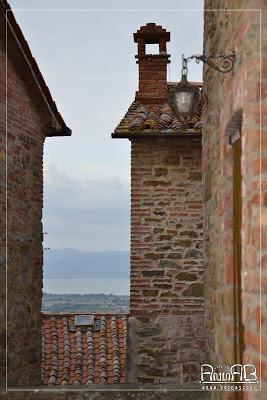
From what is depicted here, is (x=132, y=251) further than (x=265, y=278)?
Yes

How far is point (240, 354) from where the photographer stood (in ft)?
16.1

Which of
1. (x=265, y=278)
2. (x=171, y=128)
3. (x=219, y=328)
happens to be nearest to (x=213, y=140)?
(x=219, y=328)

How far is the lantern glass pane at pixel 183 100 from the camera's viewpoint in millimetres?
5621

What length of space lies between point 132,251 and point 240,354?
17.4ft

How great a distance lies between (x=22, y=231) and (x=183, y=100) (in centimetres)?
439

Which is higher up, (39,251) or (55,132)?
(55,132)

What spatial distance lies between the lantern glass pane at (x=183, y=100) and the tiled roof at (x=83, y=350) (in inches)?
281

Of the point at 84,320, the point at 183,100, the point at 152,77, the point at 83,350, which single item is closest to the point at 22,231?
the point at 152,77

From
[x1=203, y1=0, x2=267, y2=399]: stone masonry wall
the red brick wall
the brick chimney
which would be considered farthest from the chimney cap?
[x1=203, y1=0, x2=267, y2=399]: stone masonry wall

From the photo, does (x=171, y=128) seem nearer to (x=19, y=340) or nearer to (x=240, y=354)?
(x=19, y=340)

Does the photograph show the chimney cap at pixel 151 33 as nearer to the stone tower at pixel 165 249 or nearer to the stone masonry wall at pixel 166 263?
the stone tower at pixel 165 249

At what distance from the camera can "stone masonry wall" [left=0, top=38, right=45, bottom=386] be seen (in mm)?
8836

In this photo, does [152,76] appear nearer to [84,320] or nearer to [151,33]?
[151,33]

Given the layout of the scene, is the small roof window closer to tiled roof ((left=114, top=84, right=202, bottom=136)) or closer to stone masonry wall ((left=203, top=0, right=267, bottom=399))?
tiled roof ((left=114, top=84, right=202, bottom=136))
